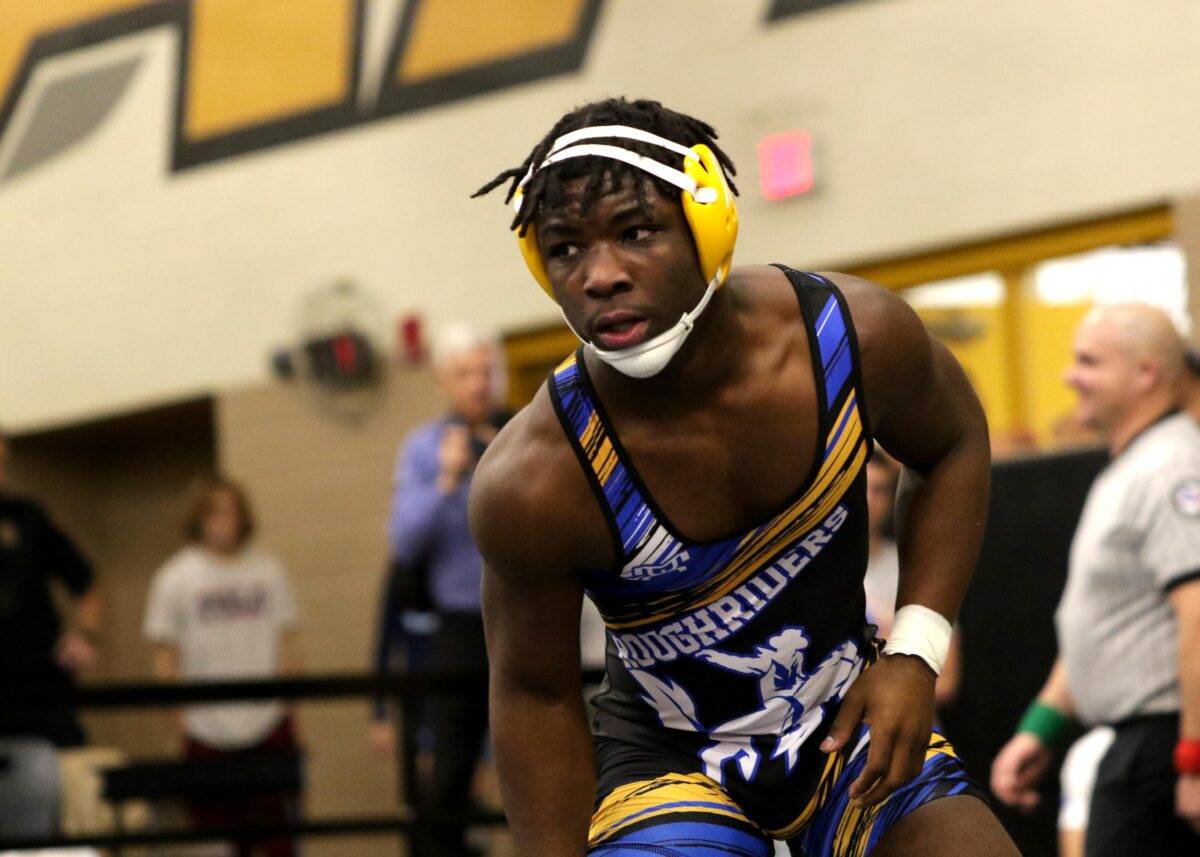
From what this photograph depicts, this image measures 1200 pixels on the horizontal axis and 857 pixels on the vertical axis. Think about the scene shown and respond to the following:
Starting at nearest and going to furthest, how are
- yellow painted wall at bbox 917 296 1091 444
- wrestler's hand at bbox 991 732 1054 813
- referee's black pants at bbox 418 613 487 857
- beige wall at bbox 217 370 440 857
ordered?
1. wrestler's hand at bbox 991 732 1054 813
2. referee's black pants at bbox 418 613 487 857
3. yellow painted wall at bbox 917 296 1091 444
4. beige wall at bbox 217 370 440 857

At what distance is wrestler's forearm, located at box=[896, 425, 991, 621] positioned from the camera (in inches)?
120

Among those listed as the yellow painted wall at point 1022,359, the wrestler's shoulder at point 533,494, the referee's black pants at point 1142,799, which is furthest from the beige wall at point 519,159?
the wrestler's shoulder at point 533,494

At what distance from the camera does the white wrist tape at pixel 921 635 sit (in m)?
2.96

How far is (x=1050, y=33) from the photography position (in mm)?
7156

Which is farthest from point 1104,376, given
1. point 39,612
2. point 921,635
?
point 39,612

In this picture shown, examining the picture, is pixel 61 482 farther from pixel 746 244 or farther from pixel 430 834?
pixel 430 834

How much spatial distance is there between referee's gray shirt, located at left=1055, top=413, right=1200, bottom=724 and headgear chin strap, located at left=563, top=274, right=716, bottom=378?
207cm

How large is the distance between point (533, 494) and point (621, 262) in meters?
0.38

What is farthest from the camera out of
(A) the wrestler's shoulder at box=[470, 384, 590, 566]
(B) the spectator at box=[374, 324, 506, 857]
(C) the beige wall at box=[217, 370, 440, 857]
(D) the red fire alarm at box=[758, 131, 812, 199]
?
(C) the beige wall at box=[217, 370, 440, 857]

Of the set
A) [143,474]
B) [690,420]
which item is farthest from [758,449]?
[143,474]

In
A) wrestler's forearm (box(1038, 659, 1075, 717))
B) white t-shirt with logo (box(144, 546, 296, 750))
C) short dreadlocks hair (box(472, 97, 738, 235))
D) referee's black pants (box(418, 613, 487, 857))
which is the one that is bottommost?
referee's black pants (box(418, 613, 487, 857))

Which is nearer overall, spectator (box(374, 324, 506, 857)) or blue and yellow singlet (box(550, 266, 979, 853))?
blue and yellow singlet (box(550, 266, 979, 853))

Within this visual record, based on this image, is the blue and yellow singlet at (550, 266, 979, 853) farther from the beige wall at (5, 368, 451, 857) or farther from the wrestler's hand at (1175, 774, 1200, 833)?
the beige wall at (5, 368, 451, 857)

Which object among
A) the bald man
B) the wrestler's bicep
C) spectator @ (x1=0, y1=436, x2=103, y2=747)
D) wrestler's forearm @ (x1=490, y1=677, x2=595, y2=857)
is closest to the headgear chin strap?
the wrestler's bicep
